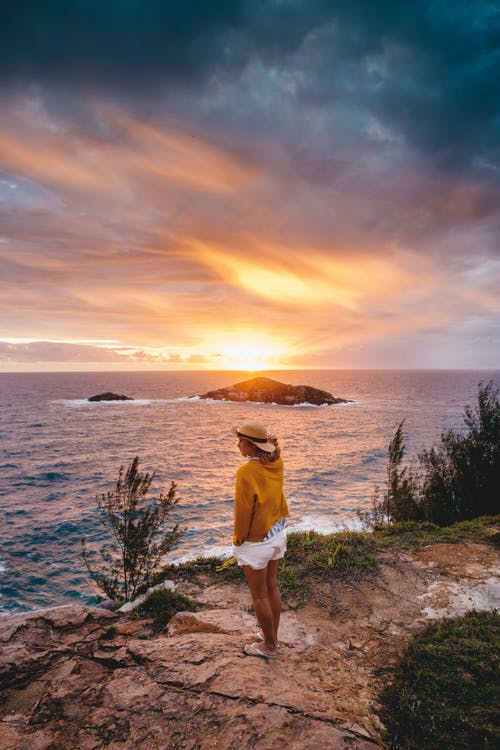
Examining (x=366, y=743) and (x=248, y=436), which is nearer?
(x=366, y=743)

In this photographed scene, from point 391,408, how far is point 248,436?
8107 cm

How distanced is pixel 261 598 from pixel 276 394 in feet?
309

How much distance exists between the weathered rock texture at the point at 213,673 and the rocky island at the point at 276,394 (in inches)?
3381

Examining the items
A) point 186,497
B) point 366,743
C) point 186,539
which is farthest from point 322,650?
point 186,497

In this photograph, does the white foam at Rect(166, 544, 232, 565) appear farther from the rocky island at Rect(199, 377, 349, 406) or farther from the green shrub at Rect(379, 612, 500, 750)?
the rocky island at Rect(199, 377, 349, 406)

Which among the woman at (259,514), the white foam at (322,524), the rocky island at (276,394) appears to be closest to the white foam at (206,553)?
the white foam at (322,524)

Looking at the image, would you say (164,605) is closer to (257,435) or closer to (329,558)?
(329,558)

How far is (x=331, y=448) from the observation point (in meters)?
41.4

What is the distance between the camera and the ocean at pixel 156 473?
1736 cm

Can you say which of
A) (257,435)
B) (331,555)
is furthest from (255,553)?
(331,555)

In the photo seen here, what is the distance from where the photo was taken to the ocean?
683 inches

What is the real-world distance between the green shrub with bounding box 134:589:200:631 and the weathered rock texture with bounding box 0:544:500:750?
326 millimetres

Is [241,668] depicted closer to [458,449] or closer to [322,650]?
Answer: [322,650]

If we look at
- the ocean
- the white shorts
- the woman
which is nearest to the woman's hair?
the woman
